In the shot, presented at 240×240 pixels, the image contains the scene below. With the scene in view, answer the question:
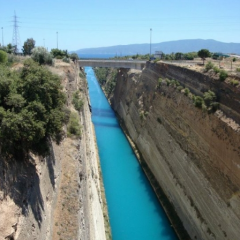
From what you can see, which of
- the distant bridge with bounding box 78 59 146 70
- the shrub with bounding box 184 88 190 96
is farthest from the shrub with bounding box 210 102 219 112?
the distant bridge with bounding box 78 59 146 70

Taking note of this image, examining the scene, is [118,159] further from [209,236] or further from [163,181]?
[209,236]

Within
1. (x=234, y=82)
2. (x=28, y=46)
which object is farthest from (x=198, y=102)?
(x=28, y=46)

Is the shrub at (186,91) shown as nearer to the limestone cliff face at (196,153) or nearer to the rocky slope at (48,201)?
the limestone cliff face at (196,153)

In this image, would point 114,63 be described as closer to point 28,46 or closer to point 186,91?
point 28,46

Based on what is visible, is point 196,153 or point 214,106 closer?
point 214,106

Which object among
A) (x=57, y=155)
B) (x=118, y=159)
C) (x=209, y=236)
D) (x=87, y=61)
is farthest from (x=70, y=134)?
(x=87, y=61)
